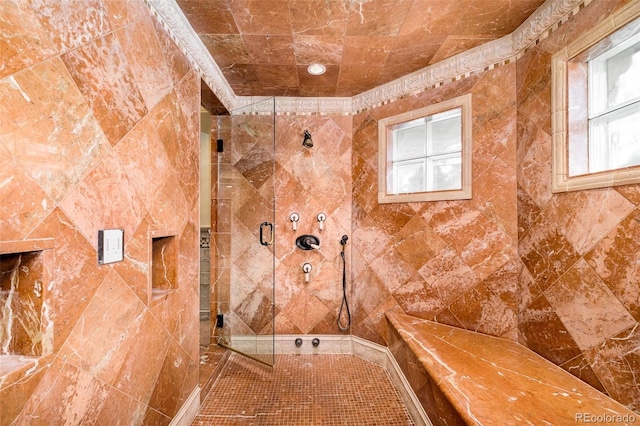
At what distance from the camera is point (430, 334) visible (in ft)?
6.61

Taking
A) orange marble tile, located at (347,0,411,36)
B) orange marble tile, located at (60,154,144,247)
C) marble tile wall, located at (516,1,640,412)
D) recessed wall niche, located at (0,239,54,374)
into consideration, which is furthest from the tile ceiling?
recessed wall niche, located at (0,239,54,374)

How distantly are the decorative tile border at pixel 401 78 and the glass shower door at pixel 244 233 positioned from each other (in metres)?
0.23

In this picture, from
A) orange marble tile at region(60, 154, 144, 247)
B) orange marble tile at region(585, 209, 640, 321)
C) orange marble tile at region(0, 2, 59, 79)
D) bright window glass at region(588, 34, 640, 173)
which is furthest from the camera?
bright window glass at region(588, 34, 640, 173)

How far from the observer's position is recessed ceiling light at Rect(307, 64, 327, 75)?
224 centimetres

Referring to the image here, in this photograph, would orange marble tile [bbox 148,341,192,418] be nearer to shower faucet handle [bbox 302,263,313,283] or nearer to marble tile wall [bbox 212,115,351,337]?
marble tile wall [bbox 212,115,351,337]

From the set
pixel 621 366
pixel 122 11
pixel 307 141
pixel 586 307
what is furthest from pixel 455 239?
pixel 122 11

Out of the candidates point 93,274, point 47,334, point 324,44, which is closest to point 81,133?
point 93,274

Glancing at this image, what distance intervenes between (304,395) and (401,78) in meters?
2.78

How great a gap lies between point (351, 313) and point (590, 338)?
1.84m

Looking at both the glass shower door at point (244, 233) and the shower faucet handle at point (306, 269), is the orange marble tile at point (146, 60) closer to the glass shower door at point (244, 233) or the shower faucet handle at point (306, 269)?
the glass shower door at point (244, 233)

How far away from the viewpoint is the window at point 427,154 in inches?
84.3

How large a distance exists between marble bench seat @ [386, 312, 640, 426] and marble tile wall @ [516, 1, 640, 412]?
11 centimetres

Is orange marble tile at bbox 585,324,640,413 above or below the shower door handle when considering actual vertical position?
below

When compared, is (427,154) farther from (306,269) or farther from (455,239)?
(306,269)
